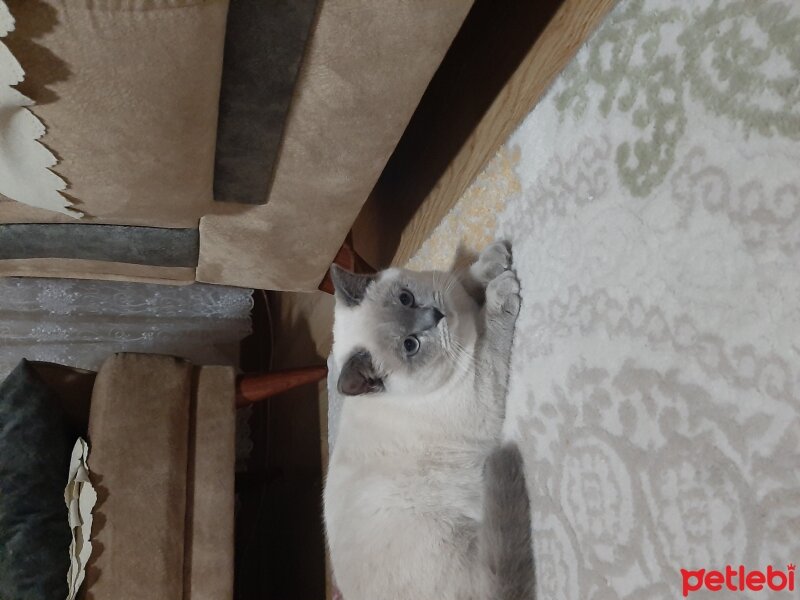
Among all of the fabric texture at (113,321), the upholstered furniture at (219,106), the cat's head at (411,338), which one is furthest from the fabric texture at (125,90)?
the fabric texture at (113,321)

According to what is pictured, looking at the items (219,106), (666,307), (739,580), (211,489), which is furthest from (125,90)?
(211,489)

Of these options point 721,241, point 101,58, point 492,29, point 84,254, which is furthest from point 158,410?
point 721,241

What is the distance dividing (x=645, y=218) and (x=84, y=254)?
1.32 metres

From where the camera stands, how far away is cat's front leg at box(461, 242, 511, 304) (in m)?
1.02

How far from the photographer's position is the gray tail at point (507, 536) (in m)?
0.84

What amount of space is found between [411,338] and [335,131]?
0.38 metres

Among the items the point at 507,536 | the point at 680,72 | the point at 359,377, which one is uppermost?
the point at 680,72

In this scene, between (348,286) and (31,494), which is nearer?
(348,286)

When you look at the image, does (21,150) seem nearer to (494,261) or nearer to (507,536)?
(494,261)

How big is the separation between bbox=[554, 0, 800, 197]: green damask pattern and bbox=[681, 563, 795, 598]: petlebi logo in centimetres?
37

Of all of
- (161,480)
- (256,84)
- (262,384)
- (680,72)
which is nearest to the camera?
(680,72)

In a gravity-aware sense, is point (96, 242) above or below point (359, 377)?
above

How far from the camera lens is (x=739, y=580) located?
537 mm

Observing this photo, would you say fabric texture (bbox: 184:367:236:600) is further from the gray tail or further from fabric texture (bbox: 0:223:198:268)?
the gray tail
